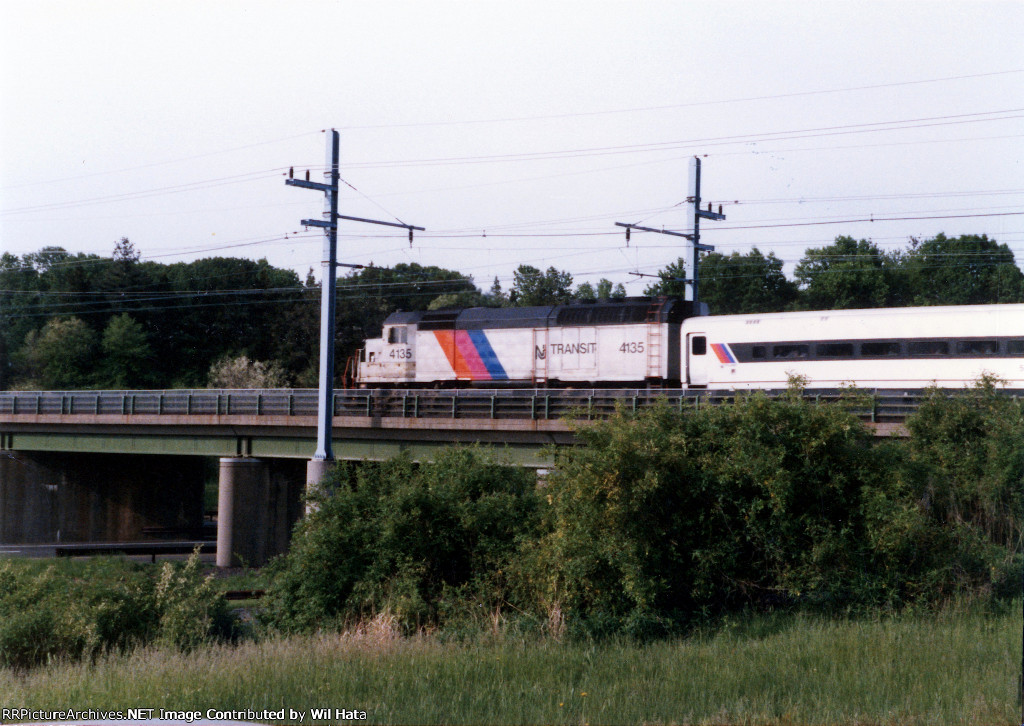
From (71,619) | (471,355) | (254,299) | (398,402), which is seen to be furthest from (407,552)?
(254,299)

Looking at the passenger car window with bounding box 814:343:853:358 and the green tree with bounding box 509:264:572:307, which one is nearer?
the passenger car window with bounding box 814:343:853:358

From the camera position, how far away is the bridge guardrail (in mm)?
26938

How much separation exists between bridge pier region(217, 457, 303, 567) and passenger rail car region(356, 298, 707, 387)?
5.81 meters

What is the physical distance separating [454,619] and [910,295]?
2467 inches

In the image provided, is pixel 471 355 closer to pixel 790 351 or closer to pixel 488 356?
pixel 488 356

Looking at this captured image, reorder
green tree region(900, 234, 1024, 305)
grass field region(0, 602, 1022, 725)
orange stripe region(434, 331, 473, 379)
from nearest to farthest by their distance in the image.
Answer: grass field region(0, 602, 1022, 725)
orange stripe region(434, 331, 473, 379)
green tree region(900, 234, 1024, 305)

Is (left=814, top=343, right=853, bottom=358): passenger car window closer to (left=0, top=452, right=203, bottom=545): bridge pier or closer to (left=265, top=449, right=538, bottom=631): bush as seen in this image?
(left=265, top=449, right=538, bottom=631): bush

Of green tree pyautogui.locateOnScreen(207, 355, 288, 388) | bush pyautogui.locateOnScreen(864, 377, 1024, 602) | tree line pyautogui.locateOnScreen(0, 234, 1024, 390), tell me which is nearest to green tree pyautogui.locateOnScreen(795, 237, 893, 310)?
tree line pyautogui.locateOnScreen(0, 234, 1024, 390)

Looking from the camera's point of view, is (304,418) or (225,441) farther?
(225,441)

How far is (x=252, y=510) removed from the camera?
129 feet

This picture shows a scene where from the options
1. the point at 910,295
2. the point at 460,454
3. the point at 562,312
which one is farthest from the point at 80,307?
the point at 460,454

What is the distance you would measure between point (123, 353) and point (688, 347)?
5281 cm

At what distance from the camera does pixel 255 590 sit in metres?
29.6

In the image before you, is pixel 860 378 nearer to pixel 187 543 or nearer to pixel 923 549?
pixel 923 549
